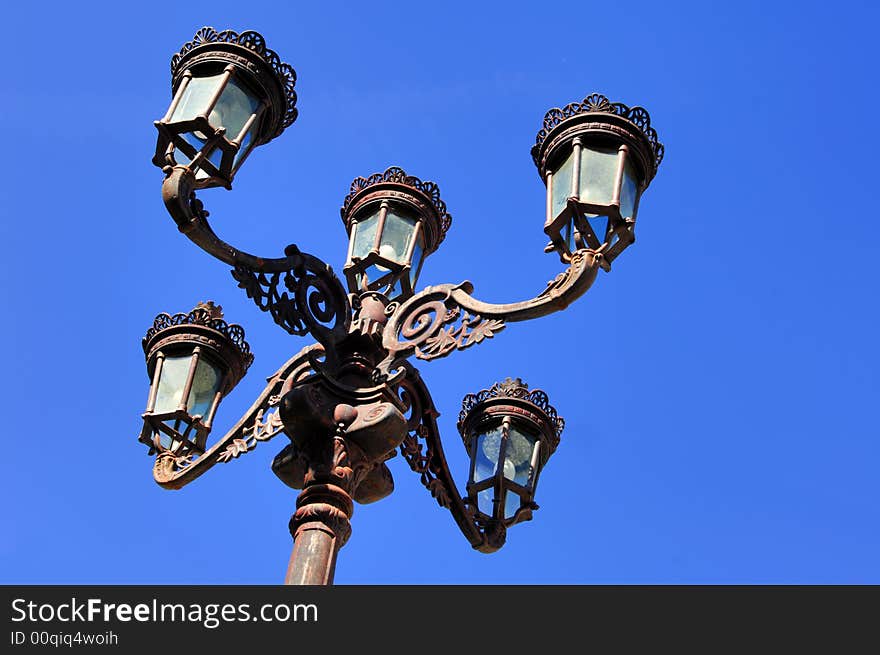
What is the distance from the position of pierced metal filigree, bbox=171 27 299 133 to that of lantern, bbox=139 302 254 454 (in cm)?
131

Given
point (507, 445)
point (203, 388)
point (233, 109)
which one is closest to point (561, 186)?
point (233, 109)

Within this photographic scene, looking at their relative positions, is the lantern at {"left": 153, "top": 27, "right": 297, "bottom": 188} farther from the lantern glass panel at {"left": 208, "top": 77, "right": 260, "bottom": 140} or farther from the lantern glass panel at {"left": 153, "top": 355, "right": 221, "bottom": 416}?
the lantern glass panel at {"left": 153, "top": 355, "right": 221, "bottom": 416}

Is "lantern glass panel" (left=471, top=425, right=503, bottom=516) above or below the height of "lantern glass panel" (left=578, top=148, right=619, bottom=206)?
below

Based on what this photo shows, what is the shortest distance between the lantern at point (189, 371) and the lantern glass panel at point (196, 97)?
1489 mm

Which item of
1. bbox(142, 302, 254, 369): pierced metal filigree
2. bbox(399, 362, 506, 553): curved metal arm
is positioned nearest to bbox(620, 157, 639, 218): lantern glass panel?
bbox(399, 362, 506, 553): curved metal arm

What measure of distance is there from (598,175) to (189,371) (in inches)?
95.8

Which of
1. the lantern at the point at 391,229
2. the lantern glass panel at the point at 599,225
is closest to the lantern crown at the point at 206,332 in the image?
the lantern at the point at 391,229

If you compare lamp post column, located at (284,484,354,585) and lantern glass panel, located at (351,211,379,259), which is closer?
lamp post column, located at (284,484,354,585)

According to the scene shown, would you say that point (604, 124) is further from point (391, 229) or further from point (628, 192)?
point (391, 229)

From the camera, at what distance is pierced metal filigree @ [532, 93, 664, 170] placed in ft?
19.5

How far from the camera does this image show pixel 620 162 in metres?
5.84

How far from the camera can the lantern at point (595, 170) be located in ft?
18.7

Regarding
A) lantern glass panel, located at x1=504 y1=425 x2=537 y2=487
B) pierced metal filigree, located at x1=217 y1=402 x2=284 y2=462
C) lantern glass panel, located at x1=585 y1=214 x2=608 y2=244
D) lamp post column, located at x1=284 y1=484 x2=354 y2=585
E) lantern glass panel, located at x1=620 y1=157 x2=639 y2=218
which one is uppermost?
lantern glass panel, located at x1=620 y1=157 x2=639 y2=218

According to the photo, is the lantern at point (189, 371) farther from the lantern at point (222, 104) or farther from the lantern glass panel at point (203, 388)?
the lantern at point (222, 104)
